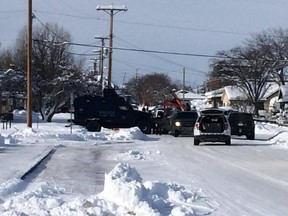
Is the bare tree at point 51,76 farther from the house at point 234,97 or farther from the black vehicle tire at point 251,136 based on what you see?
the house at point 234,97

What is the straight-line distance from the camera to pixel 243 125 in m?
41.3

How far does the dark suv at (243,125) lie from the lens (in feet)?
135

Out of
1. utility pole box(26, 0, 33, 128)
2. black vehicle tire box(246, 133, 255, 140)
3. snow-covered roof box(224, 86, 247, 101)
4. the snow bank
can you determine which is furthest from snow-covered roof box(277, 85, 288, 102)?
the snow bank

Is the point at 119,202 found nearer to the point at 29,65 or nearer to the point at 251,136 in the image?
the point at 29,65

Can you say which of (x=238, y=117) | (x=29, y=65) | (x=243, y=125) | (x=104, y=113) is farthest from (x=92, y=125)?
(x=243, y=125)

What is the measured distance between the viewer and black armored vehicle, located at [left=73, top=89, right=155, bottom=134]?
48219 millimetres

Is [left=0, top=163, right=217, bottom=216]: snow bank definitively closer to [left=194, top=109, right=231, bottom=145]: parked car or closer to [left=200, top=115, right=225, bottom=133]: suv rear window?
[left=194, top=109, right=231, bottom=145]: parked car

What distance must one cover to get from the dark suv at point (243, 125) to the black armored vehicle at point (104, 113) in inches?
345

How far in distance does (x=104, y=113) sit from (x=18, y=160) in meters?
25.8

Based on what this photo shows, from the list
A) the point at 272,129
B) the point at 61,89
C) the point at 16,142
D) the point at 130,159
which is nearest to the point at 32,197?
the point at 130,159

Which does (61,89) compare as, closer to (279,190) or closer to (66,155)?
(66,155)

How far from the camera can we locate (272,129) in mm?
54312

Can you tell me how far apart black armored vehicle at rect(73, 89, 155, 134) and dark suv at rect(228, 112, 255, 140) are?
877cm

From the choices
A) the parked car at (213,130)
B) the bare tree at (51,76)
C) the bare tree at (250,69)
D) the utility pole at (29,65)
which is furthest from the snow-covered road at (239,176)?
the bare tree at (250,69)
